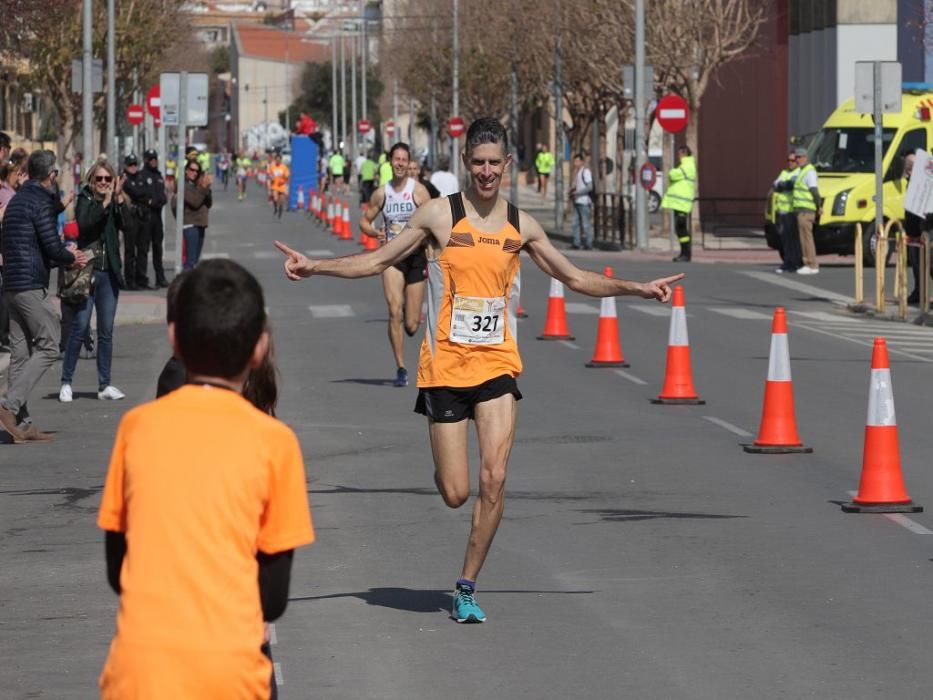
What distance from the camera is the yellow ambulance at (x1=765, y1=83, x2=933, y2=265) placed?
35188mm

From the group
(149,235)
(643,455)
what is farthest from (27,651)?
(149,235)

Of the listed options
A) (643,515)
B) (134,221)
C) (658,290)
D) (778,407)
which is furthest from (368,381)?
(134,221)

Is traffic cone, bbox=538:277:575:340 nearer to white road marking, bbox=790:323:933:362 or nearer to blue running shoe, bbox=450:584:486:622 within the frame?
white road marking, bbox=790:323:933:362

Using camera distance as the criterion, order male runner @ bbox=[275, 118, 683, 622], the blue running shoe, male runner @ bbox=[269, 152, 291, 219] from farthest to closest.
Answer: male runner @ bbox=[269, 152, 291, 219], the blue running shoe, male runner @ bbox=[275, 118, 683, 622]

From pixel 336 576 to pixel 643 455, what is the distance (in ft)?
14.9

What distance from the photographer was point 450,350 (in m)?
8.38

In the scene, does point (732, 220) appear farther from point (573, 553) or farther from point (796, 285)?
point (573, 553)

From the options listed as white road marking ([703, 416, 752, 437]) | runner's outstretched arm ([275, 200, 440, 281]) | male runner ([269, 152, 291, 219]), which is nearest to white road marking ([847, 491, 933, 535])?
white road marking ([703, 416, 752, 437])

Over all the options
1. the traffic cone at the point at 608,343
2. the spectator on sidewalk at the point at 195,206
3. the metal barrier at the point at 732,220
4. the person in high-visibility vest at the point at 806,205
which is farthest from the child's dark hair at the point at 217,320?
the metal barrier at the point at 732,220

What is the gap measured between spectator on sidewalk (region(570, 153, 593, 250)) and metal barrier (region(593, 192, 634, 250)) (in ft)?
1.56

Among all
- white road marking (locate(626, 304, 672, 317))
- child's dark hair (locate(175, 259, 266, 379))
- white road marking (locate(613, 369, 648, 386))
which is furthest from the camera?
white road marking (locate(626, 304, 672, 317))

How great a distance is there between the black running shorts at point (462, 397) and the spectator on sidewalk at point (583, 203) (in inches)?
1327

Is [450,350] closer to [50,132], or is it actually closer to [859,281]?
[859,281]

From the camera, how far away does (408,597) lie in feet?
29.5
